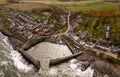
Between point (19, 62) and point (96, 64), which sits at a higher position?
point (19, 62)

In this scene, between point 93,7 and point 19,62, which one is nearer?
point 19,62

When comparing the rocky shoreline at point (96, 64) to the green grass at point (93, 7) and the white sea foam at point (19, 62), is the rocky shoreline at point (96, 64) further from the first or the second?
the green grass at point (93, 7)

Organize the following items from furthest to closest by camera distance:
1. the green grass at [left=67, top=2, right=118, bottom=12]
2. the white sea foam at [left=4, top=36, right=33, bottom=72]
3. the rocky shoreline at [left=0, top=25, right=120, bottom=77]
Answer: the green grass at [left=67, top=2, right=118, bottom=12] < the rocky shoreline at [left=0, top=25, right=120, bottom=77] < the white sea foam at [left=4, top=36, right=33, bottom=72]

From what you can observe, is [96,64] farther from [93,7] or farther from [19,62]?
[93,7]

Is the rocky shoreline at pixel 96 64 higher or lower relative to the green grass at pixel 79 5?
lower

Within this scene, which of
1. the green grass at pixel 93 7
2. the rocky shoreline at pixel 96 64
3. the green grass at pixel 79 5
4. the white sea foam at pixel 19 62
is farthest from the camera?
the green grass at pixel 79 5

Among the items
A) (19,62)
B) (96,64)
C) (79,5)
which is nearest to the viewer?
(19,62)

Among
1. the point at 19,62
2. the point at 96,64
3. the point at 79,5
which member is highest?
the point at 79,5

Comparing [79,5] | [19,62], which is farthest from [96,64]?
[79,5]

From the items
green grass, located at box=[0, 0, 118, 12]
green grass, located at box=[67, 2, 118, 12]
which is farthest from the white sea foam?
green grass, located at box=[67, 2, 118, 12]

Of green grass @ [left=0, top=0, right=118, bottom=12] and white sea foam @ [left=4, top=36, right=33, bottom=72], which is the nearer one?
white sea foam @ [left=4, top=36, right=33, bottom=72]

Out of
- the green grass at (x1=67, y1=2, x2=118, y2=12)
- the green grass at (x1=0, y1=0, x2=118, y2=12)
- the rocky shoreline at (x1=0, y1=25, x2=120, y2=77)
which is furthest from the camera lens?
the green grass at (x1=0, y1=0, x2=118, y2=12)

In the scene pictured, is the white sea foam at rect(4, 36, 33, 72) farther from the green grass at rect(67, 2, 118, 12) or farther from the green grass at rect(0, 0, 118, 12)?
the green grass at rect(67, 2, 118, 12)

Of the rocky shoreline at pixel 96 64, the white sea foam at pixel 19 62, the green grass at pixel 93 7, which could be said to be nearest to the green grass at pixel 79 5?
the green grass at pixel 93 7
